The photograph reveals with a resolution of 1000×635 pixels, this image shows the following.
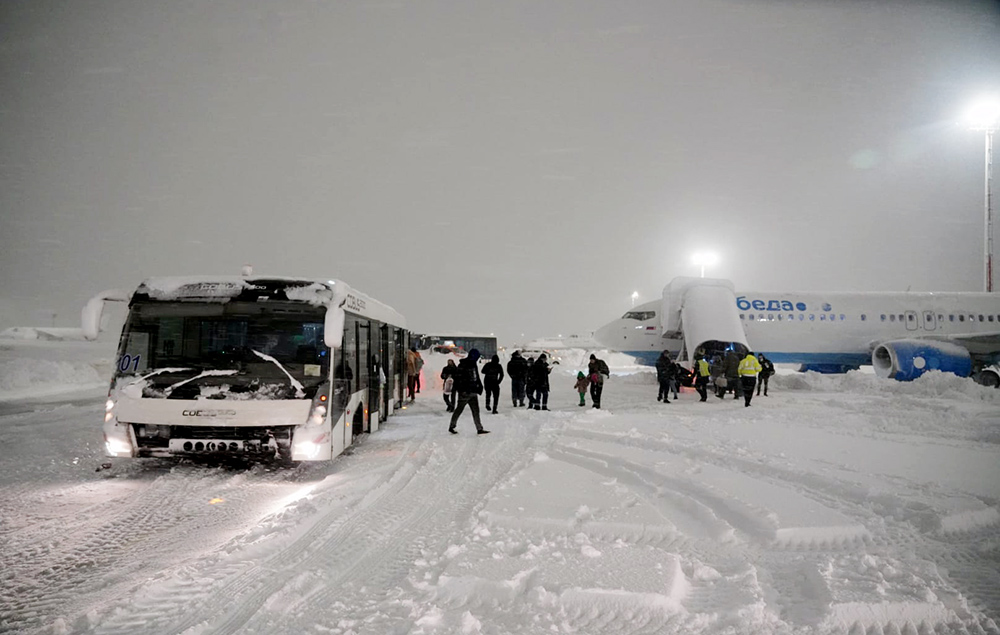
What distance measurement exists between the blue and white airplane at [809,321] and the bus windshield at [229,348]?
53.3 feet

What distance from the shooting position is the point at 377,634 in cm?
300

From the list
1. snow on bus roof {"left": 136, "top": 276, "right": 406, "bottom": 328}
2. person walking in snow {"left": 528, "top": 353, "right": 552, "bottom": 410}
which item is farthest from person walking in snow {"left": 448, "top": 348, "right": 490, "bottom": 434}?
person walking in snow {"left": 528, "top": 353, "right": 552, "bottom": 410}

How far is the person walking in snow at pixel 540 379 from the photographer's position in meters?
14.2

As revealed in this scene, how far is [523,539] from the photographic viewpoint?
14.5 ft

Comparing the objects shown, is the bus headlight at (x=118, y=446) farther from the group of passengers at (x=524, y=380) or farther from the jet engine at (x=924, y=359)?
the jet engine at (x=924, y=359)

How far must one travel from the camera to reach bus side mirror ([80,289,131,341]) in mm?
7047

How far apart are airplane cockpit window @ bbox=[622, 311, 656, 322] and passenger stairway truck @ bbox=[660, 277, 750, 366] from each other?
22.7 inches

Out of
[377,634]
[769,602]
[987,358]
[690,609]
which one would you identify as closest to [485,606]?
[377,634]

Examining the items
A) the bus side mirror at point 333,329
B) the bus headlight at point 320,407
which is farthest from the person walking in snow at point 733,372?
the bus side mirror at point 333,329

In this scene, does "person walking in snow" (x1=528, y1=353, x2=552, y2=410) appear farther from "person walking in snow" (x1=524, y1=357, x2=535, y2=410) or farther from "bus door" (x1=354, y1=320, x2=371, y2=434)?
"bus door" (x1=354, y1=320, x2=371, y2=434)

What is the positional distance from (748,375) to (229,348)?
12618 millimetres

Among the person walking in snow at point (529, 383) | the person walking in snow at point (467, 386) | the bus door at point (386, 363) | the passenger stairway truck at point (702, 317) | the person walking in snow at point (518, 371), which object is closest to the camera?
the person walking in snow at point (467, 386)

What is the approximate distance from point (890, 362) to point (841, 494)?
17.6 metres

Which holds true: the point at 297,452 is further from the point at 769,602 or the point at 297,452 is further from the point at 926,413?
the point at 926,413
